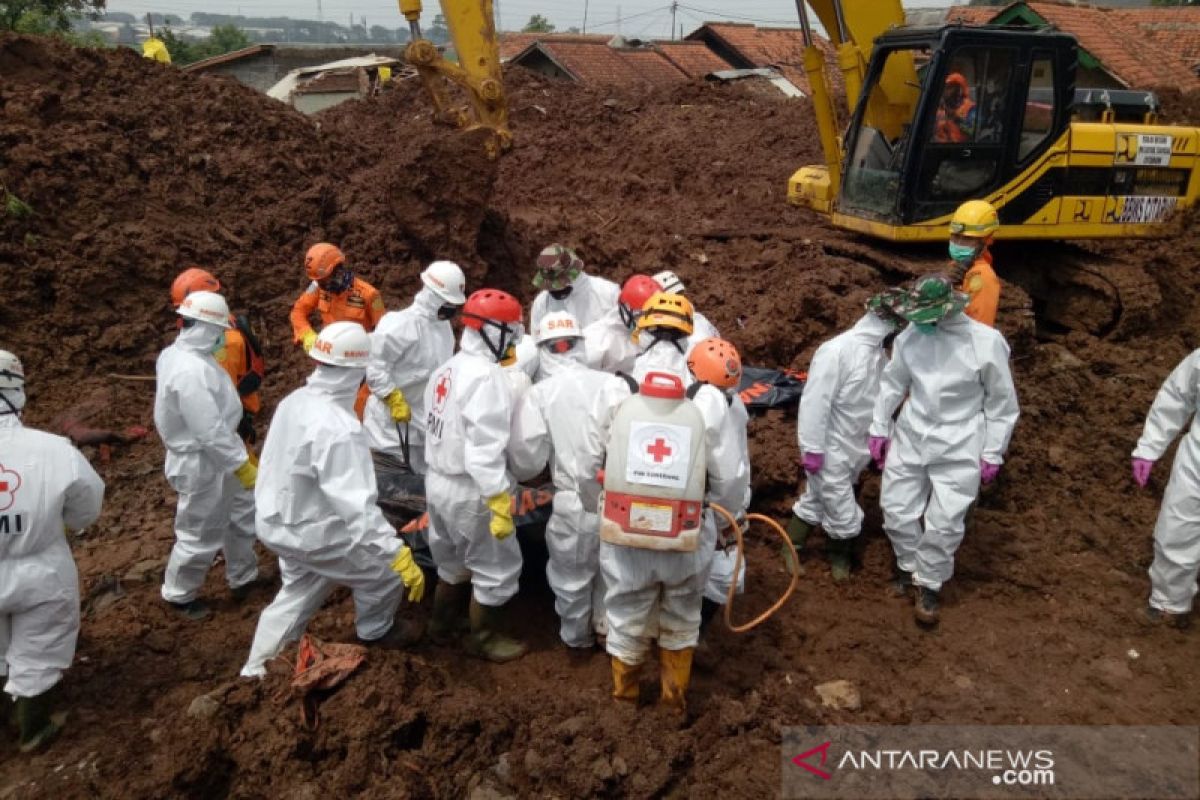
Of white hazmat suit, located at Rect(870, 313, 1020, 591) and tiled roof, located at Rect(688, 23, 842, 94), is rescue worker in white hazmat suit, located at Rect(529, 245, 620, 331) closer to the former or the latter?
white hazmat suit, located at Rect(870, 313, 1020, 591)

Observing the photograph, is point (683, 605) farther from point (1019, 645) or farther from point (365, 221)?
point (365, 221)

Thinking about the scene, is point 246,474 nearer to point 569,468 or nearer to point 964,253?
point 569,468

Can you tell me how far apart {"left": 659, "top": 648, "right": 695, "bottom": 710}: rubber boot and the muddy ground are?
0.15m

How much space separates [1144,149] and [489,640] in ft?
25.5

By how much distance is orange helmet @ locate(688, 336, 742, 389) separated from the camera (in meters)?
3.88

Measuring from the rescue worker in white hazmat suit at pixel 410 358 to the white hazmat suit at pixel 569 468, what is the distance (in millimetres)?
1537

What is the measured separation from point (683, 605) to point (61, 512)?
297cm

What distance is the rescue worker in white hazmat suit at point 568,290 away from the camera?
645 cm

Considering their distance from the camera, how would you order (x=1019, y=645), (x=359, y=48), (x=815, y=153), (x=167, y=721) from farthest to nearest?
(x=359, y=48) → (x=815, y=153) → (x=1019, y=645) → (x=167, y=721)

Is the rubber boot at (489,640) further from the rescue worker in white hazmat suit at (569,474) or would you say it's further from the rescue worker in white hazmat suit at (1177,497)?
the rescue worker in white hazmat suit at (1177,497)

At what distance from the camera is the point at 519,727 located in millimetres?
3746

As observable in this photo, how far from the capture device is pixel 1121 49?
1688cm

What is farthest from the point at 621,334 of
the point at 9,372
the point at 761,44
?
the point at 761,44

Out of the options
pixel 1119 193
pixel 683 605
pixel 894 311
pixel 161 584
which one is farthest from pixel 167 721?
pixel 1119 193
